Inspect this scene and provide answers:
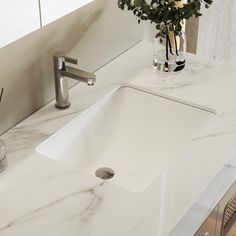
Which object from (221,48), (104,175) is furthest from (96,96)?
(221,48)

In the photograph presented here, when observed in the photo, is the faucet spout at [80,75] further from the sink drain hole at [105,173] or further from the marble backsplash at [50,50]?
the sink drain hole at [105,173]

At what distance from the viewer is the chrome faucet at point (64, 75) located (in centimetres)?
157

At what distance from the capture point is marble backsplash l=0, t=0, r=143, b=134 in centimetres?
152

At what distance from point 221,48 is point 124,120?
80 cm

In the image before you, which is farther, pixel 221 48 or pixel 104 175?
pixel 221 48

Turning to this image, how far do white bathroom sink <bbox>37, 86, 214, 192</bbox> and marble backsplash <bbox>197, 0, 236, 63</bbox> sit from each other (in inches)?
27.4

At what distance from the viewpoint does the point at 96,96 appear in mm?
1730

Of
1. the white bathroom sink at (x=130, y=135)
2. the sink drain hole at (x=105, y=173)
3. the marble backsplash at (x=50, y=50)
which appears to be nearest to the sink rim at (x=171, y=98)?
the white bathroom sink at (x=130, y=135)

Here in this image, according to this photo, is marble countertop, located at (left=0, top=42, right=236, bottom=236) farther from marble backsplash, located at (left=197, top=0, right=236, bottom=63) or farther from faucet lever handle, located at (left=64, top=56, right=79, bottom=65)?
marble backsplash, located at (left=197, top=0, right=236, bottom=63)

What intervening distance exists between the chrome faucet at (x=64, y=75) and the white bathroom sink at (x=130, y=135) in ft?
0.29

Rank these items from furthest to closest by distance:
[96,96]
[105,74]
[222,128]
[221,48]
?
[221,48] → [105,74] → [96,96] → [222,128]

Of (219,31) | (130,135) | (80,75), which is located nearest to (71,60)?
(80,75)

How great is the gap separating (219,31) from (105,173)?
0.98 metres

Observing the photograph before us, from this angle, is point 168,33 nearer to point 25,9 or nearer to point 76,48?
point 76,48
